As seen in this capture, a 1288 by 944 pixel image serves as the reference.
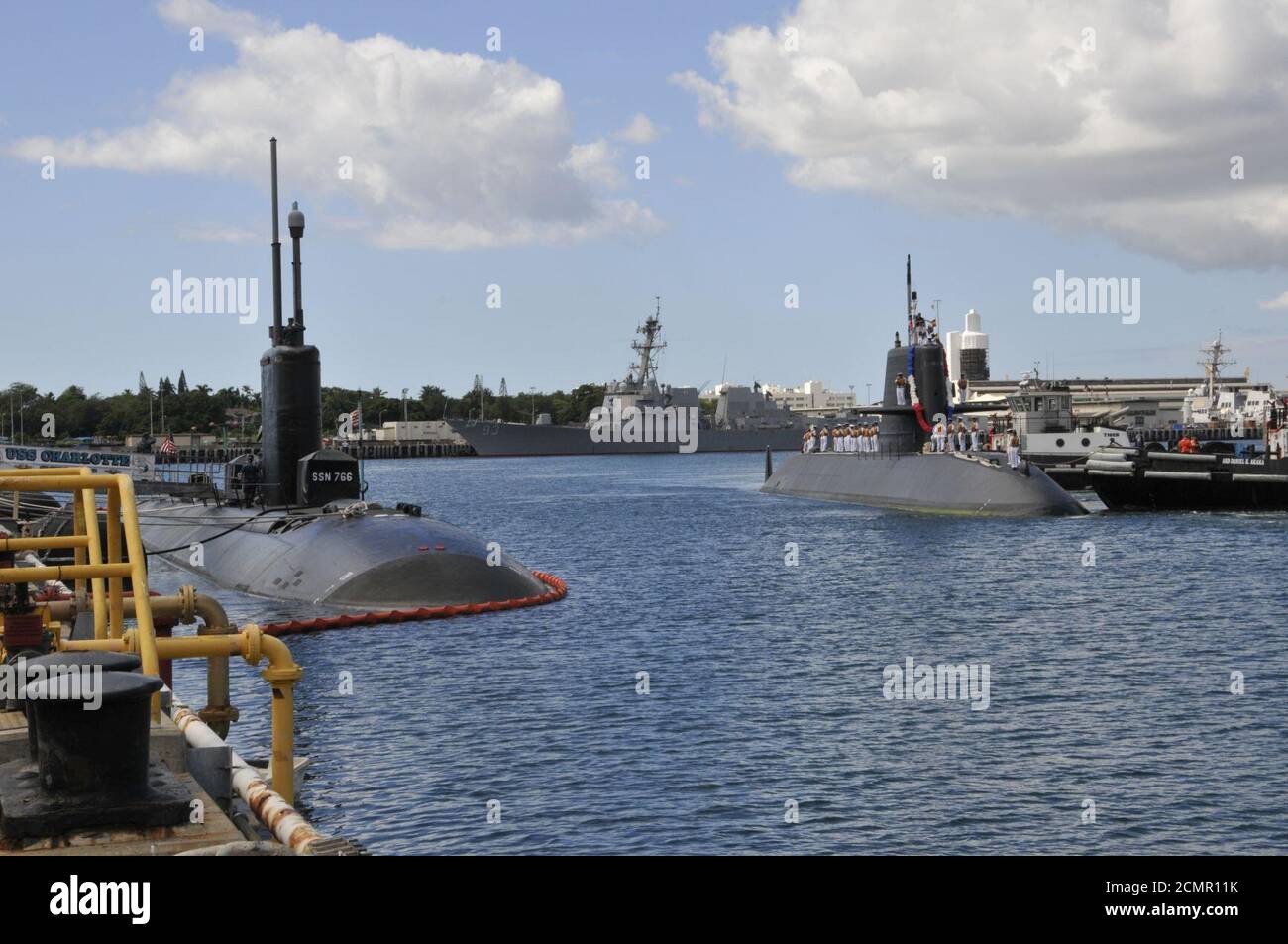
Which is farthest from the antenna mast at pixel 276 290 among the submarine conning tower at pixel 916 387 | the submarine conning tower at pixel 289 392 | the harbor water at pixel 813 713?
the submarine conning tower at pixel 916 387

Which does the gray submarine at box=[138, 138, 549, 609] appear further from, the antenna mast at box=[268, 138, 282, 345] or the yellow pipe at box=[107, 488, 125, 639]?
the yellow pipe at box=[107, 488, 125, 639]

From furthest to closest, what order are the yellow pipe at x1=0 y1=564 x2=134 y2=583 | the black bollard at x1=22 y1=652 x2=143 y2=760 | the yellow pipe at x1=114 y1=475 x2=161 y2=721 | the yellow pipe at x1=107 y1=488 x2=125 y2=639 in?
1. the yellow pipe at x1=107 y1=488 x2=125 y2=639
2. the yellow pipe at x1=0 y1=564 x2=134 y2=583
3. the yellow pipe at x1=114 y1=475 x2=161 y2=721
4. the black bollard at x1=22 y1=652 x2=143 y2=760

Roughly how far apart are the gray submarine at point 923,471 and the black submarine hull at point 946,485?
0.04 meters

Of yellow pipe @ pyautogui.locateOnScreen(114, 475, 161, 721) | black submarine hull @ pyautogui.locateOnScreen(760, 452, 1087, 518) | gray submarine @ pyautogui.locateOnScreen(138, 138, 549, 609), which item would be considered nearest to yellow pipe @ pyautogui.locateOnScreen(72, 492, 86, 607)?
yellow pipe @ pyautogui.locateOnScreen(114, 475, 161, 721)

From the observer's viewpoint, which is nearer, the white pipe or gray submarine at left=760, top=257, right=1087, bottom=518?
the white pipe

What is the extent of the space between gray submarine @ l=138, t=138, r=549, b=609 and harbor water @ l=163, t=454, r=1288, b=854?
0.96 meters

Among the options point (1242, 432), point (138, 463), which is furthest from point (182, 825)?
point (1242, 432)

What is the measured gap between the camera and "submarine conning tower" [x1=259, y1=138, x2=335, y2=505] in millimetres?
34062

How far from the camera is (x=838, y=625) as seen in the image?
98.6ft

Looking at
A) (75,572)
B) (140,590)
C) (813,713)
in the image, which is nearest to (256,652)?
(140,590)

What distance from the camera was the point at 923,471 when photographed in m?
60.7

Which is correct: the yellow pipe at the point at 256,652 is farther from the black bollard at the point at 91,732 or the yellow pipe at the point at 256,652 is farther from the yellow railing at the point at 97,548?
the black bollard at the point at 91,732

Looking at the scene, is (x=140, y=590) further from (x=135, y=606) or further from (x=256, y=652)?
(x=256, y=652)
